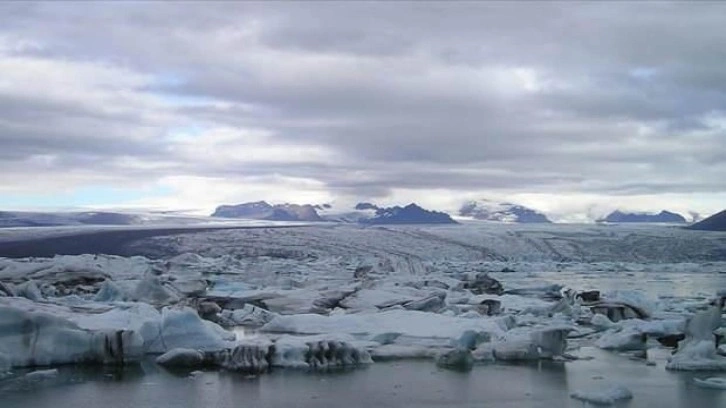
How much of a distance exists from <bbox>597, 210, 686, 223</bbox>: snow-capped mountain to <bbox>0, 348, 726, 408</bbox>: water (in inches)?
2891

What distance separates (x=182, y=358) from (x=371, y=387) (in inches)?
82.5

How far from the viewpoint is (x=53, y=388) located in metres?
7.10

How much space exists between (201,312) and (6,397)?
5.73 metres

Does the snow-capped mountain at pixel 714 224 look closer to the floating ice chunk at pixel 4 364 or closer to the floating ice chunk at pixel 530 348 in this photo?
the floating ice chunk at pixel 530 348

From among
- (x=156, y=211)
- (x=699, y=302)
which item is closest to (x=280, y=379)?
(x=699, y=302)

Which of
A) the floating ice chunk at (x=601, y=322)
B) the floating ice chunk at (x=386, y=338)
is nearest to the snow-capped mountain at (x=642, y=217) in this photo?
the floating ice chunk at (x=601, y=322)

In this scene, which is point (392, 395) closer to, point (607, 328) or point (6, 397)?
point (6, 397)

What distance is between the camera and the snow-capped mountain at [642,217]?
261 ft

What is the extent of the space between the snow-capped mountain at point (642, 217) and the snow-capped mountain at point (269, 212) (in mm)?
27390

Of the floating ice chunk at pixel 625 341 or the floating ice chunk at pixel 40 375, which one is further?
the floating ice chunk at pixel 625 341

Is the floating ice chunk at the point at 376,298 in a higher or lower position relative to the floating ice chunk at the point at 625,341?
higher

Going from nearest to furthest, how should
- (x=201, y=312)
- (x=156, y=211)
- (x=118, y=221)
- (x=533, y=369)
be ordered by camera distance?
(x=533, y=369)
(x=201, y=312)
(x=118, y=221)
(x=156, y=211)

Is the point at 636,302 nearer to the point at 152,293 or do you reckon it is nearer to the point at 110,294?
the point at 152,293

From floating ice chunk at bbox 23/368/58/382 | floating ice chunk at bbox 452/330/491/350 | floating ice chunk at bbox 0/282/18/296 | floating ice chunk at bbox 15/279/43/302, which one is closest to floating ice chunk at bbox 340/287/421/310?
floating ice chunk at bbox 452/330/491/350
